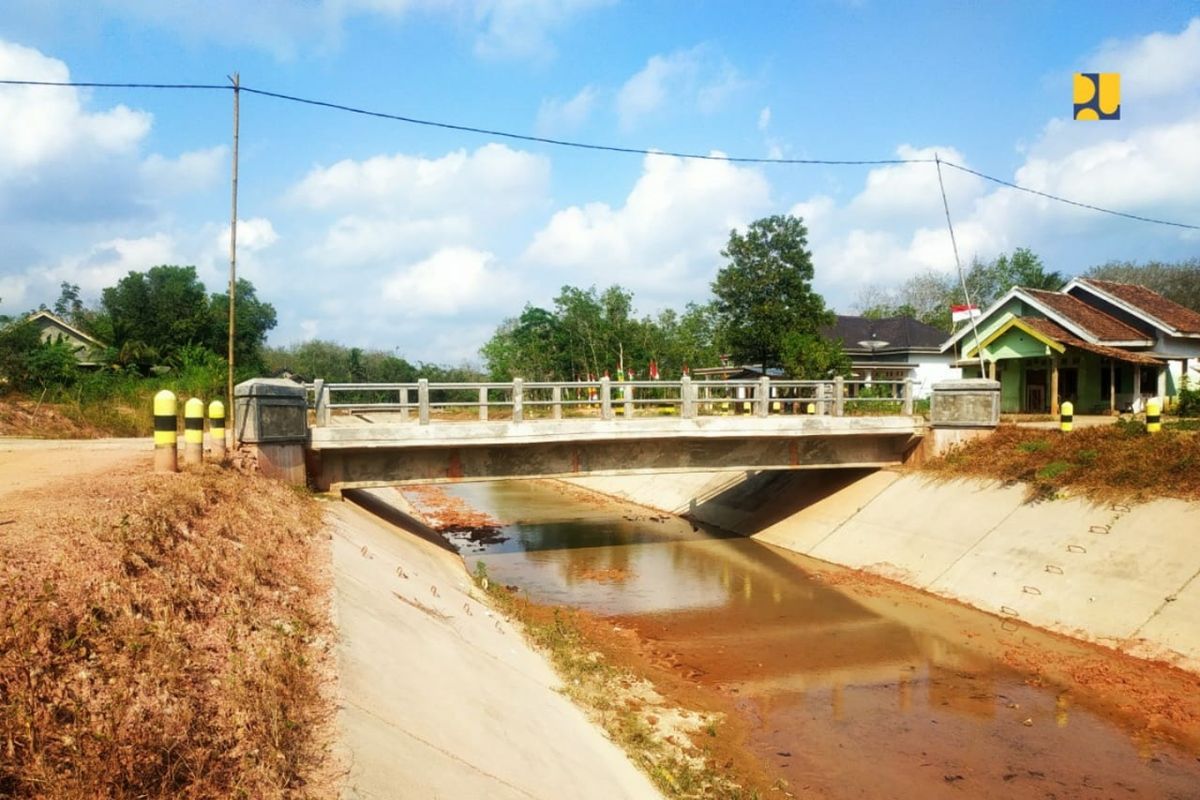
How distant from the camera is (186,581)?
20.2ft

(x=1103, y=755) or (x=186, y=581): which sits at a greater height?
(x=186, y=581)

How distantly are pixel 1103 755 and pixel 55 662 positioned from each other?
10.2 metres

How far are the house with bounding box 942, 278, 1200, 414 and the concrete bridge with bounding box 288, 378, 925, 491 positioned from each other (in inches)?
361

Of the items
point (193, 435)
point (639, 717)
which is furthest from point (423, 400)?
point (639, 717)

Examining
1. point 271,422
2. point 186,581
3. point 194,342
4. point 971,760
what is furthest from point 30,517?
point 194,342

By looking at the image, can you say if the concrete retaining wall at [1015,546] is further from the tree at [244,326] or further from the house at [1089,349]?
the tree at [244,326]

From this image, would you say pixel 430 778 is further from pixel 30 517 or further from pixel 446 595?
pixel 446 595

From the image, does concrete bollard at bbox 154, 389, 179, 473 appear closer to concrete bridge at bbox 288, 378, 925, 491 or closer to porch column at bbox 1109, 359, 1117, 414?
concrete bridge at bbox 288, 378, 925, 491

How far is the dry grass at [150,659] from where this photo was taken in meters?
3.60

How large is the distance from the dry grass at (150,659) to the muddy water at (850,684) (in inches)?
219

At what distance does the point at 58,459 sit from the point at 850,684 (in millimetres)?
12767

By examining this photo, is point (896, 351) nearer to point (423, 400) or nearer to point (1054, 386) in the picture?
point (1054, 386)

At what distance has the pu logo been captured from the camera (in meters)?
18.0

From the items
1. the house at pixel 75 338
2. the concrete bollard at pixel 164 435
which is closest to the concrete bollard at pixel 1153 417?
the concrete bollard at pixel 164 435
